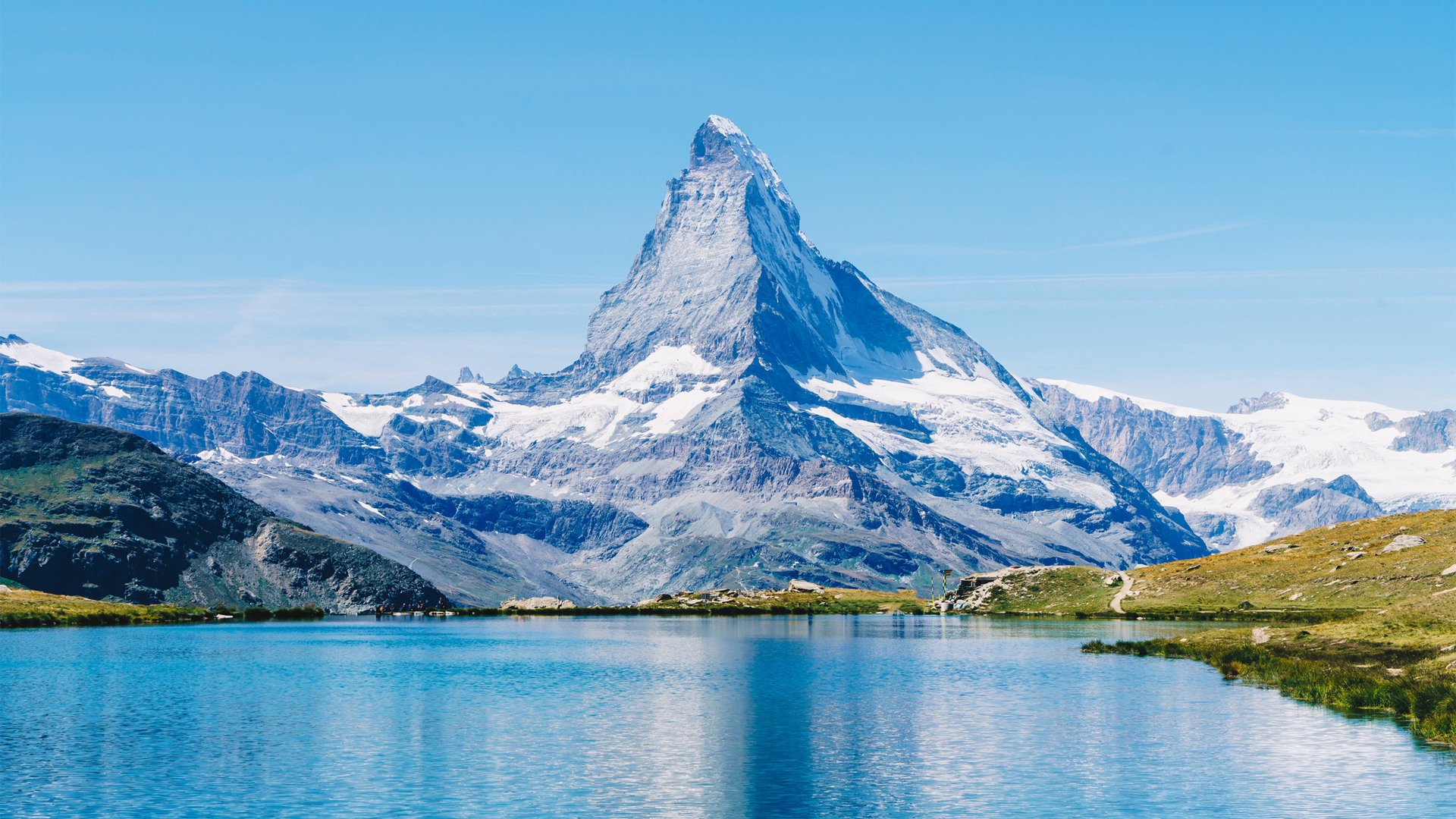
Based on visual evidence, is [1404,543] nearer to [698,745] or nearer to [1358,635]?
[1358,635]

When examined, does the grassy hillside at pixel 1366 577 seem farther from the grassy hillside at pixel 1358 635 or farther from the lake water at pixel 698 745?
the lake water at pixel 698 745

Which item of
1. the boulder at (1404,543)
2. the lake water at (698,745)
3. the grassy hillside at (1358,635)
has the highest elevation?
the boulder at (1404,543)

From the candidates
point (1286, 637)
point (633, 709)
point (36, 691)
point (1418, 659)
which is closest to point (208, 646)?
point (36, 691)

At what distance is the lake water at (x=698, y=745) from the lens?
5603cm

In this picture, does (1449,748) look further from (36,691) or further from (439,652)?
(439,652)

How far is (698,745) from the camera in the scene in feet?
242

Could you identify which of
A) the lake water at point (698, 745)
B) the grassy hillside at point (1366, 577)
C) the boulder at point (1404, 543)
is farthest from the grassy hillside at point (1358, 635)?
the lake water at point (698, 745)

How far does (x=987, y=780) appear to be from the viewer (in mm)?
61250

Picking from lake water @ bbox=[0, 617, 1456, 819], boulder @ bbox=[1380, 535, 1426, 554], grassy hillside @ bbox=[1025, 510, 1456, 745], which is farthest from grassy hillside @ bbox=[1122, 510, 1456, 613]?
lake water @ bbox=[0, 617, 1456, 819]

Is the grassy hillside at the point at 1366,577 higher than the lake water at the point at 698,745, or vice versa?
the grassy hillside at the point at 1366,577

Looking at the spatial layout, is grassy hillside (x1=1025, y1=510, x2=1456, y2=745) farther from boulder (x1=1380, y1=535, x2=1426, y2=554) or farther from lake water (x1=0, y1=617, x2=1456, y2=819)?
lake water (x1=0, y1=617, x2=1456, y2=819)

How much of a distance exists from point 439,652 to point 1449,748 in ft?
410

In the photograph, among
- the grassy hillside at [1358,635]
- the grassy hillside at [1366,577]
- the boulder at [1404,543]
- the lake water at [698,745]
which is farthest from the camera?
the boulder at [1404,543]

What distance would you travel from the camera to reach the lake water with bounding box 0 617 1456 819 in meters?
56.0
